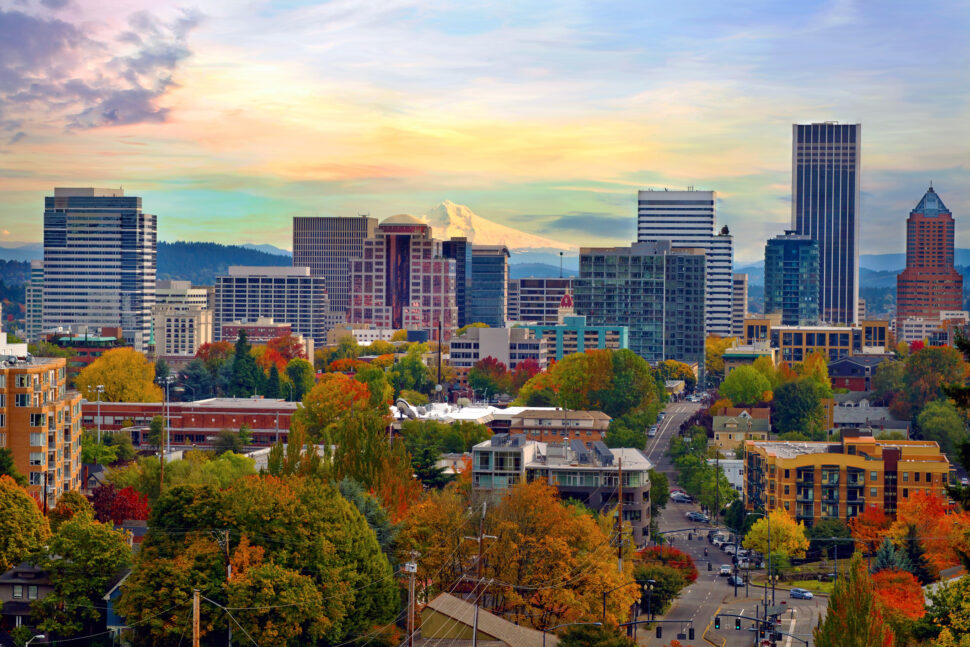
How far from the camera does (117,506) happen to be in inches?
3182

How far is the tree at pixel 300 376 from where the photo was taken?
181625mm

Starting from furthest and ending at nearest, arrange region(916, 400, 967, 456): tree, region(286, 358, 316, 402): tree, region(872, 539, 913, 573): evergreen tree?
region(286, 358, 316, 402): tree < region(916, 400, 967, 456): tree < region(872, 539, 913, 573): evergreen tree

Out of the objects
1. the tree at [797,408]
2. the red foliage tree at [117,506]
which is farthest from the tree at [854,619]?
the tree at [797,408]

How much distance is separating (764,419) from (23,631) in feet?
327

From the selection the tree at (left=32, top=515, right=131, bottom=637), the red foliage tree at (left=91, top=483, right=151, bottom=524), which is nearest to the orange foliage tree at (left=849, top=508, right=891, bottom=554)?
the red foliage tree at (left=91, top=483, right=151, bottom=524)

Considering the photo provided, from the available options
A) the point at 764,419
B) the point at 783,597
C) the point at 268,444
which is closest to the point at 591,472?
the point at 783,597

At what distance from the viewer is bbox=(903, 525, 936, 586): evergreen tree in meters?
82.6

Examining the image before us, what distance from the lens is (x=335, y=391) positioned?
134750mm

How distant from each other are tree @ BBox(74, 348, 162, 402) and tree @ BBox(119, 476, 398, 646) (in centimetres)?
9270

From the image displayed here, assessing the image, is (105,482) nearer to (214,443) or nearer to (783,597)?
(214,443)

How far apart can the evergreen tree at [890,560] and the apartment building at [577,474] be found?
14642 millimetres

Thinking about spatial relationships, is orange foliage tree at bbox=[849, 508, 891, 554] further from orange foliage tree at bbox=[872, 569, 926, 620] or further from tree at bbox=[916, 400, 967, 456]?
tree at bbox=[916, 400, 967, 456]

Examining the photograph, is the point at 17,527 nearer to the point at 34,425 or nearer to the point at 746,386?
the point at 34,425

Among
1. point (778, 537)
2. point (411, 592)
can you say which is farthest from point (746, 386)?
point (411, 592)
